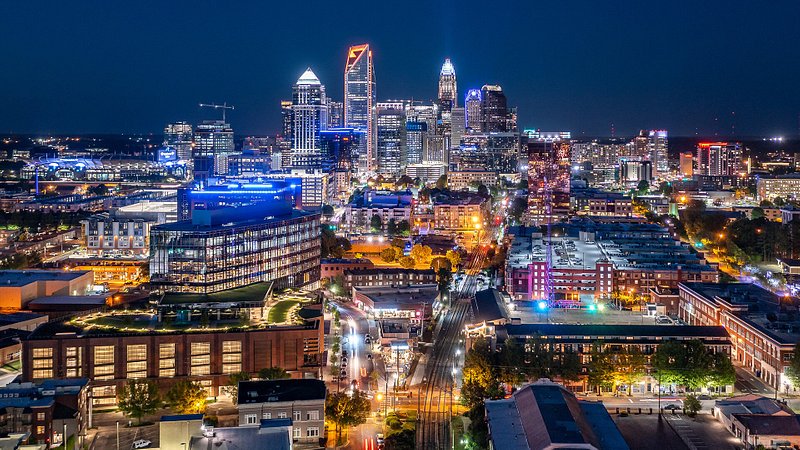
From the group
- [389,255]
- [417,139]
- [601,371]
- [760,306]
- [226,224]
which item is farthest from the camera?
[417,139]

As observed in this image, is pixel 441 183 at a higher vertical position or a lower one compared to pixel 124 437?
higher

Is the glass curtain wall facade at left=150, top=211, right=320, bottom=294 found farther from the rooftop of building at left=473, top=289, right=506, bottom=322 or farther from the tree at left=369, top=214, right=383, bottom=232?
the tree at left=369, top=214, right=383, bottom=232

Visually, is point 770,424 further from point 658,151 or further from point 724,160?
point 658,151

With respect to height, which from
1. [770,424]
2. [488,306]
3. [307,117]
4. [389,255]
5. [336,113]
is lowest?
[770,424]

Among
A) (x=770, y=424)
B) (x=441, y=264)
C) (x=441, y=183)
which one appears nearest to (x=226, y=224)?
(x=441, y=264)

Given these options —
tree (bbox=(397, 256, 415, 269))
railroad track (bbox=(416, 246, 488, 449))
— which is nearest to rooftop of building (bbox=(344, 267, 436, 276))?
railroad track (bbox=(416, 246, 488, 449))

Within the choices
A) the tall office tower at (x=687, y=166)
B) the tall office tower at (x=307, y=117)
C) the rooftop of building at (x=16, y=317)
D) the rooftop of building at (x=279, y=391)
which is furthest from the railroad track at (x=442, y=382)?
the tall office tower at (x=687, y=166)

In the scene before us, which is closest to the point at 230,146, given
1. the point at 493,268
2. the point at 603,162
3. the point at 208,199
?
the point at 603,162
